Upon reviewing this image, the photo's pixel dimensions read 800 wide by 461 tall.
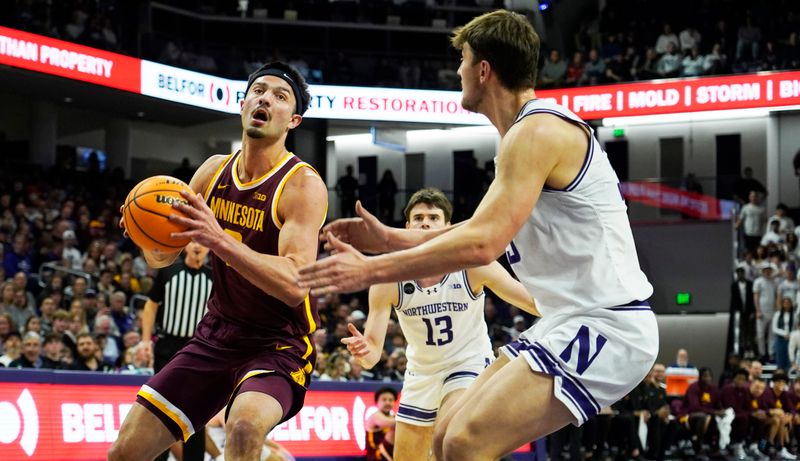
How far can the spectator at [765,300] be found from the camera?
70.4 feet

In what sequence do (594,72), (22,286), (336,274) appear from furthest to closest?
(594,72) < (22,286) < (336,274)

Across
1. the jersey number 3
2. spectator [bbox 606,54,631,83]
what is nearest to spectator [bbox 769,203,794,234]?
spectator [bbox 606,54,631,83]

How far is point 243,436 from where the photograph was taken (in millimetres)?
4887

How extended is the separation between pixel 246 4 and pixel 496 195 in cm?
2798

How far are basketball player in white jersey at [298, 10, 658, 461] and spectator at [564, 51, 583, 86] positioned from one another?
24.0 m

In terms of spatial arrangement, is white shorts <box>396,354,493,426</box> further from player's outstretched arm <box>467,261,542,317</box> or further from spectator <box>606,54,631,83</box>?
spectator <box>606,54,631,83</box>

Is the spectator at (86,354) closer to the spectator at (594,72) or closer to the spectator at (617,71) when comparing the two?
the spectator at (594,72)

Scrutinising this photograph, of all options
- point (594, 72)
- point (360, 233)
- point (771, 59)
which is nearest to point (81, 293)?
point (360, 233)

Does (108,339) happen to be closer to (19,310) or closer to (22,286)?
(19,310)

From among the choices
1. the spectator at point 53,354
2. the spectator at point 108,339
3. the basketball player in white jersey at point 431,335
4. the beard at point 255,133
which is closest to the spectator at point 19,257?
the spectator at point 108,339

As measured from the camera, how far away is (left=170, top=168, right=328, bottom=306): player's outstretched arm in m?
4.42

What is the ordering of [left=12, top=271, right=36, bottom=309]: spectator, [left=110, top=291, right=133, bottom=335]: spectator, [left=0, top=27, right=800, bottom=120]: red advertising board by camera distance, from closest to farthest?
[left=12, top=271, right=36, bottom=309]: spectator → [left=110, top=291, right=133, bottom=335]: spectator → [left=0, top=27, right=800, bottom=120]: red advertising board

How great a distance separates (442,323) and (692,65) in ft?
71.0

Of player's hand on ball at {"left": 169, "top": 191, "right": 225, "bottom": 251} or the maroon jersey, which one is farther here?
the maroon jersey
